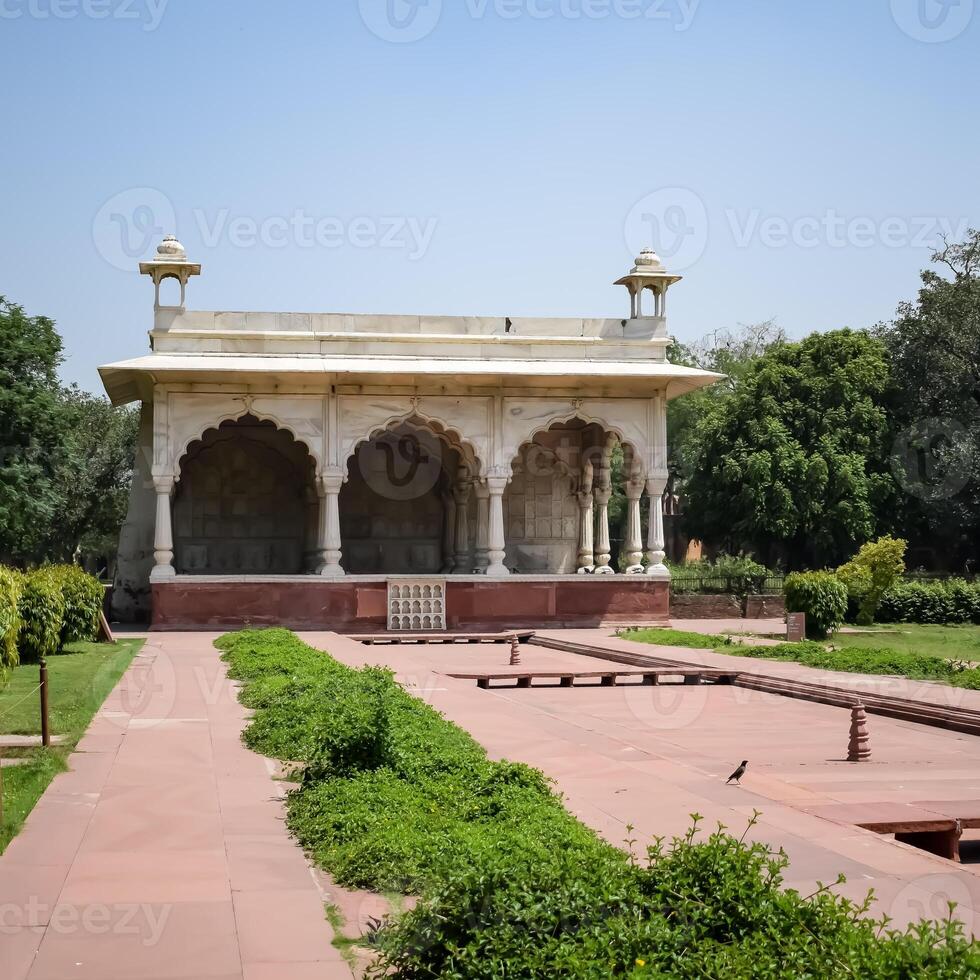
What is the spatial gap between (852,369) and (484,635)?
65.2 feet

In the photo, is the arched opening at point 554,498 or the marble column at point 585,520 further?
the marble column at point 585,520

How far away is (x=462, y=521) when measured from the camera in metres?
28.7

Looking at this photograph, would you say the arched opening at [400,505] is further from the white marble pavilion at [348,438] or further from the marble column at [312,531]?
the marble column at [312,531]

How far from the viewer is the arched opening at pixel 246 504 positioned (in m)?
27.9

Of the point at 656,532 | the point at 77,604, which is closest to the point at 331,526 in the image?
the point at 656,532

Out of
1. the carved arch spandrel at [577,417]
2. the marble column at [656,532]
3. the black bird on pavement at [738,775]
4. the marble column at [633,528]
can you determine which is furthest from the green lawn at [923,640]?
the black bird on pavement at [738,775]

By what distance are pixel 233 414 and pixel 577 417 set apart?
22.1ft

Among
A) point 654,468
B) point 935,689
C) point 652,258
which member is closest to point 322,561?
point 654,468

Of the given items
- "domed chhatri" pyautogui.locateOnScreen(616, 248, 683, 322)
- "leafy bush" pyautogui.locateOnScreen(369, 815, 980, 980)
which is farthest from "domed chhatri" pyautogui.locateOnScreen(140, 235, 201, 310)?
"leafy bush" pyautogui.locateOnScreen(369, 815, 980, 980)

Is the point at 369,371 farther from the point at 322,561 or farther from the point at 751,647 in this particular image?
the point at 751,647

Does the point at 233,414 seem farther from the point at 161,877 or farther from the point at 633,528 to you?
the point at 161,877

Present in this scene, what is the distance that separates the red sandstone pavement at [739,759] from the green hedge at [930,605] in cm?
1208

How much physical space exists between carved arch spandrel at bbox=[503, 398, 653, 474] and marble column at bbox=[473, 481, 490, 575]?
1.01 metres

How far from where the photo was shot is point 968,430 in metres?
38.0
